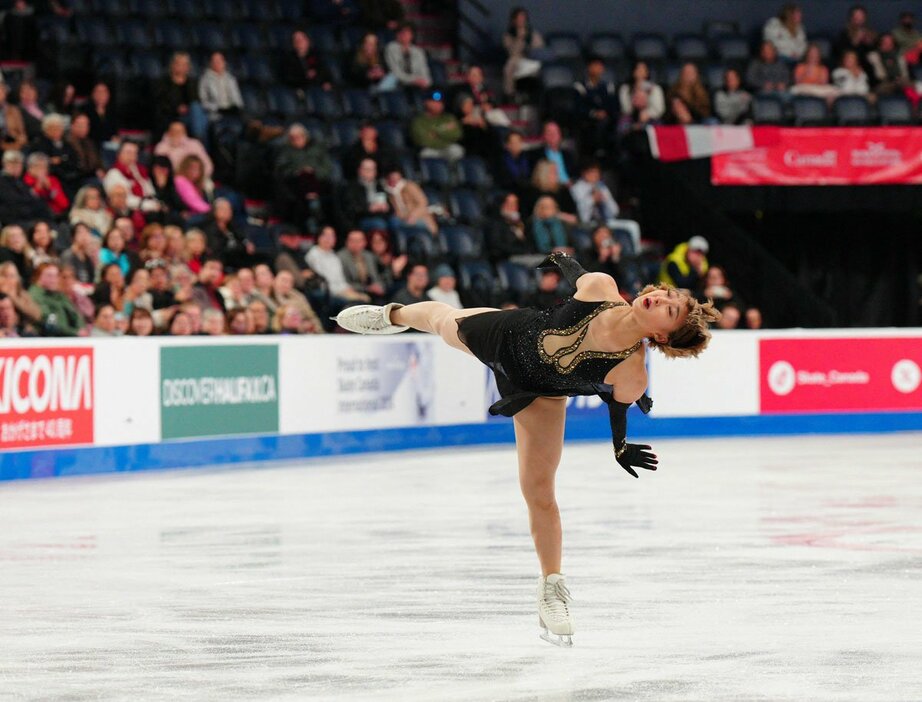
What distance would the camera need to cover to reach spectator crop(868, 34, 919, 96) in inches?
869

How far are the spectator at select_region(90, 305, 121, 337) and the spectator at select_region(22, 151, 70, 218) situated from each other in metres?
1.77

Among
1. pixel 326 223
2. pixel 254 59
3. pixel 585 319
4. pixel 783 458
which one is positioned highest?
pixel 254 59

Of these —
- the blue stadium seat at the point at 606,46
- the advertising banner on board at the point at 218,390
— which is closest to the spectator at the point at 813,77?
the blue stadium seat at the point at 606,46

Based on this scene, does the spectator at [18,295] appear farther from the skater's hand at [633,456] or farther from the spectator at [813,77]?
the spectator at [813,77]

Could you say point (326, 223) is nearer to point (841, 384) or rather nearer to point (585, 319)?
point (841, 384)

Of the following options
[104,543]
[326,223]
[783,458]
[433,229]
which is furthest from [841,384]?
[104,543]

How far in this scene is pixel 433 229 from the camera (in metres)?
18.0

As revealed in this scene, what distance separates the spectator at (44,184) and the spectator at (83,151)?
38 cm

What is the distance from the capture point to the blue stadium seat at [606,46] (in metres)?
22.0

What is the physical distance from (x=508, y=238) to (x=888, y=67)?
700 centimetres

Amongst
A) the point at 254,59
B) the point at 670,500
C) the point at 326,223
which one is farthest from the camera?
the point at 254,59

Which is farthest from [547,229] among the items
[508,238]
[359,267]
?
[359,267]

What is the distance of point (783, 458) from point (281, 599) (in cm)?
842

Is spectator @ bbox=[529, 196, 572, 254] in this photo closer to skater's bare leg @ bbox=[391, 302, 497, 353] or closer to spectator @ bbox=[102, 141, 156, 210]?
spectator @ bbox=[102, 141, 156, 210]
